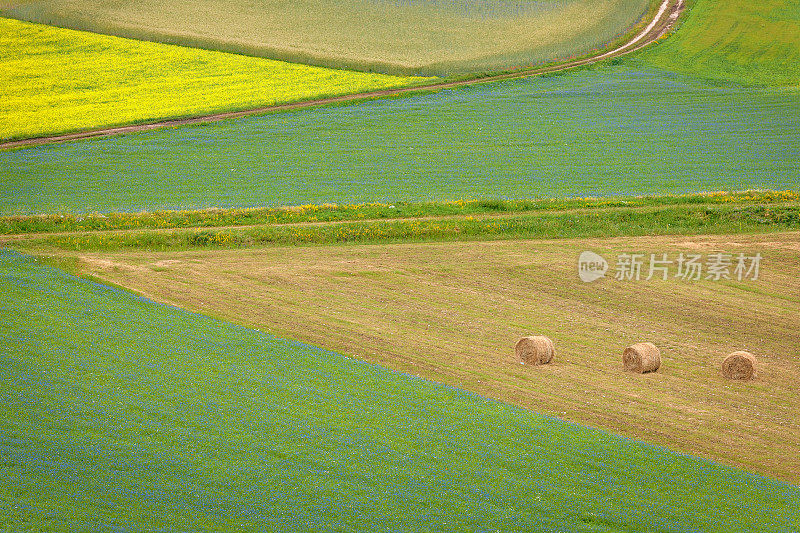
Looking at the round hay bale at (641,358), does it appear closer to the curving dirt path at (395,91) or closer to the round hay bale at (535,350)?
the round hay bale at (535,350)

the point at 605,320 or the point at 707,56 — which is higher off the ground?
the point at 707,56

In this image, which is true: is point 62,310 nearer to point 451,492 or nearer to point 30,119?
point 451,492

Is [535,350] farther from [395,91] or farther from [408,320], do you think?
[395,91]

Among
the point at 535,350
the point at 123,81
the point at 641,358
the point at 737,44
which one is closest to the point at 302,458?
the point at 535,350

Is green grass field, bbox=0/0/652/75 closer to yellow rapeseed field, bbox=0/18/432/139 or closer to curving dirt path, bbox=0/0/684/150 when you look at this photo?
curving dirt path, bbox=0/0/684/150

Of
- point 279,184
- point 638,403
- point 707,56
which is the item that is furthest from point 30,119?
point 707,56

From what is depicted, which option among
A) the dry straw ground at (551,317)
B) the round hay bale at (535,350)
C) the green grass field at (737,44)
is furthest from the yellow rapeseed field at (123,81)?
the round hay bale at (535,350)
